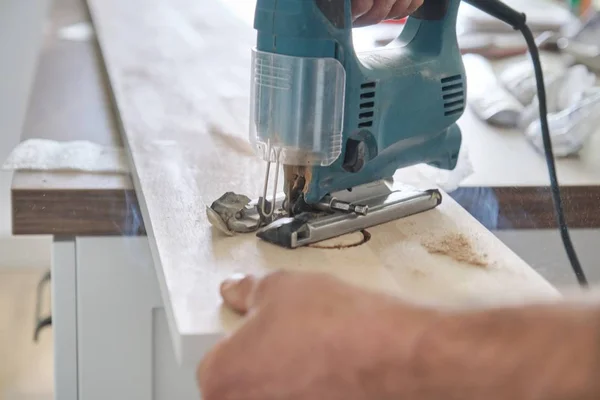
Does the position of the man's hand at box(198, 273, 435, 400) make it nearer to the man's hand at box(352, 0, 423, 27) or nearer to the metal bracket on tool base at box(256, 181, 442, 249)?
the metal bracket on tool base at box(256, 181, 442, 249)

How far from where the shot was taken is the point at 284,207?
2.63 ft

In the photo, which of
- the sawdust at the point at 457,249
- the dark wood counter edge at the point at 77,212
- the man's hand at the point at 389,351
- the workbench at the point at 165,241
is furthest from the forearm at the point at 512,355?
the dark wood counter edge at the point at 77,212

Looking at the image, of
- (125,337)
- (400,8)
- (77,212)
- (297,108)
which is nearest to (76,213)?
(77,212)

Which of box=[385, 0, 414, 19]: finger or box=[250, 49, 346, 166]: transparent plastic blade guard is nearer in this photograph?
box=[250, 49, 346, 166]: transparent plastic blade guard

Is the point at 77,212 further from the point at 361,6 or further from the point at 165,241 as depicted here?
the point at 361,6

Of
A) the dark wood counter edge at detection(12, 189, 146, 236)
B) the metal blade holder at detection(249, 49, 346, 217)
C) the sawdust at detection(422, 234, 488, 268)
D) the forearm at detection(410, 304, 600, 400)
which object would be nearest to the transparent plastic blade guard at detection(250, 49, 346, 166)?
the metal blade holder at detection(249, 49, 346, 217)

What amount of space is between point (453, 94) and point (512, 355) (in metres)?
0.55

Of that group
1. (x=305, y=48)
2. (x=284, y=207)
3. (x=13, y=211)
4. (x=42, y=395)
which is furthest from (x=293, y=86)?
(x=42, y=395)

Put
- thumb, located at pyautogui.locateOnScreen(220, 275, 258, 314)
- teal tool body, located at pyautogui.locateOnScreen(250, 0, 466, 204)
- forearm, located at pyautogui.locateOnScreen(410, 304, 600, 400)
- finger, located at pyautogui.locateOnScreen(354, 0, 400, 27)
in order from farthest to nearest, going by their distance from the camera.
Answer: finger, located at pyautogui.locateOnScreen(354, 0, 400, 27) < teal tool body, located at pyautogui.locateOnScreen(250, 0, 466, 204) < thumb, located at pyautogui.locateOnScreen(220, 275, 258, 314) < forearm, located at pyautogui.locateOnScreen(410, 304, 600, 400)

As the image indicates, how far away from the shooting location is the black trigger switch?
2.57ft

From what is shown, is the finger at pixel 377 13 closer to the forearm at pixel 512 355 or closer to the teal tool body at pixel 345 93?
the teal tool body at pixel 345 93

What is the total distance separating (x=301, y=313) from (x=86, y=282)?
1.72 feet

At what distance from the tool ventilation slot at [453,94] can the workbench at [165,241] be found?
0.33ft

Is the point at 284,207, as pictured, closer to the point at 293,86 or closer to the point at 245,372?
the point at 293,86
